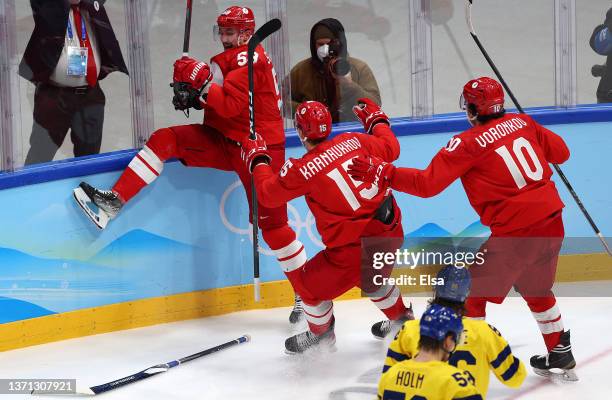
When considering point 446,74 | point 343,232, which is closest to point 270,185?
point 343,232

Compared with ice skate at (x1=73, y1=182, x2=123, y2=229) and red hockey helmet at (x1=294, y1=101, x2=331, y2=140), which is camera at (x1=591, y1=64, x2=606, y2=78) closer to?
red hockey helmet at (x1=294, y1=101, x2=331, y2=140)

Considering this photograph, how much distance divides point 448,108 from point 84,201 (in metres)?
2.19

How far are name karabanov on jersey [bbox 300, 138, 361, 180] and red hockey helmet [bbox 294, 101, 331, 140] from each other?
101 millimetres

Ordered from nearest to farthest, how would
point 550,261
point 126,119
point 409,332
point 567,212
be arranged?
1. point 409,332
2. point 550,261
3. point 126,119
4. point 567,212

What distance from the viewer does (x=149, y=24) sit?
613cm

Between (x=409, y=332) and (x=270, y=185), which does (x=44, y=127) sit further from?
(x=409, y=332)

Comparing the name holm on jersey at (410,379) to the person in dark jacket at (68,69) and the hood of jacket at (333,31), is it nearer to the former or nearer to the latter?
the person in dark jacket at (68,69)

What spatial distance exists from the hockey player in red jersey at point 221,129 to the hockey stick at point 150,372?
1.50ft

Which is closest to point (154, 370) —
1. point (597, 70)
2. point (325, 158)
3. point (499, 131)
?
point (325, 158)

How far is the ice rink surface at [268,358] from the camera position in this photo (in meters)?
4.95

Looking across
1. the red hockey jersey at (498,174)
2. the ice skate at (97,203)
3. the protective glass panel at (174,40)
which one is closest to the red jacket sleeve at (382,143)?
the red hockey jersey at (498,174)

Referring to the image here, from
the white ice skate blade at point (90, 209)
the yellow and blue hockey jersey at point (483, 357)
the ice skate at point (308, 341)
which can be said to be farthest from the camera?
the white ice skate blade at point (90, 209)

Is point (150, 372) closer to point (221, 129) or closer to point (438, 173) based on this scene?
point (221, 129)

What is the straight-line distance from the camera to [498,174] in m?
4.78
